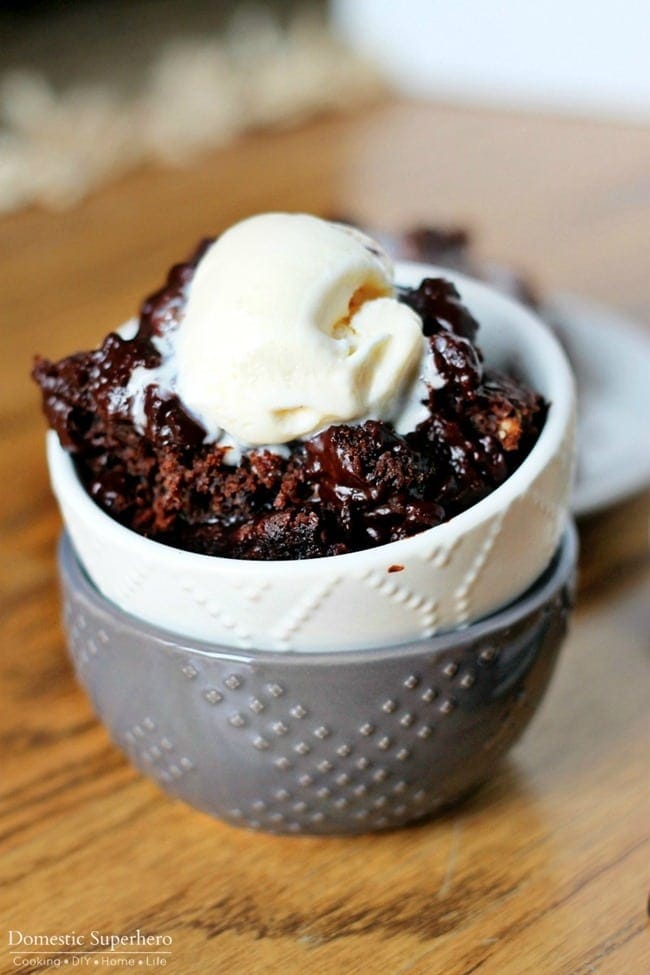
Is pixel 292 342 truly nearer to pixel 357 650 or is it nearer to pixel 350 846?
pixel 357 650

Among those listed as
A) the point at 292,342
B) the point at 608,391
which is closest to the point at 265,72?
the point at 608,391

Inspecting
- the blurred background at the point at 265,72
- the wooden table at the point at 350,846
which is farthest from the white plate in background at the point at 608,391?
the blurred background at the point at 265,72

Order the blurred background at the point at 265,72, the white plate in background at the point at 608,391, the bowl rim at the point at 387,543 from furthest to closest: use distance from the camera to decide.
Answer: the blurred background at the point at 265,72 < the white plate in background at the point at 608,391 < the bowl rim at the point at 387,543

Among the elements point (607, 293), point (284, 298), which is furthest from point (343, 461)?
point (607, 293)

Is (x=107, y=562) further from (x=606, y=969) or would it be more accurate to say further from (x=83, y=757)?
(x=606, y=969)

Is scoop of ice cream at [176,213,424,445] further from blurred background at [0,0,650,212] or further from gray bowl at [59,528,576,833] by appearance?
blurred background at [0,0,650,212]

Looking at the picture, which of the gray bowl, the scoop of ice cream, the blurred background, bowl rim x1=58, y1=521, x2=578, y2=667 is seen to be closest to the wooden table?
the gray bowl

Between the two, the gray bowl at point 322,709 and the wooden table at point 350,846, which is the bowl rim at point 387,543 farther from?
the wooden table at point 350,846
